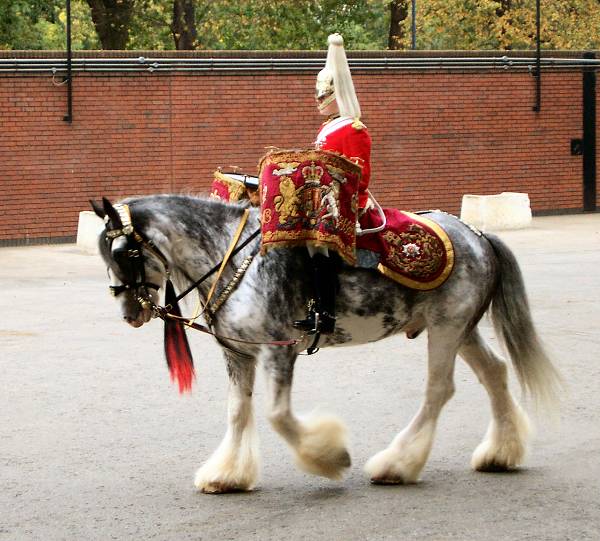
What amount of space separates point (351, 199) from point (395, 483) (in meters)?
1.55

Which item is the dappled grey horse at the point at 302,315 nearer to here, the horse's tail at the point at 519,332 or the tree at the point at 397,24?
the horse's tail at the point at 519,332

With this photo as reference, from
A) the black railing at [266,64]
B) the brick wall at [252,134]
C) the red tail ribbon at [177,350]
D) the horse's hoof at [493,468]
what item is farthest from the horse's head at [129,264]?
the black railing at [266,64]

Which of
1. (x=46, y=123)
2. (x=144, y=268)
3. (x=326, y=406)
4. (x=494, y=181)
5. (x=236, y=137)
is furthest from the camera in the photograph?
(x=494, y=181)

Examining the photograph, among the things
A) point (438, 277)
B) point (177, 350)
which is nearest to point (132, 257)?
point (177, 350)

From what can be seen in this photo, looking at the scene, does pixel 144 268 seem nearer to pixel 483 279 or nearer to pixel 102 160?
pixel 483 279

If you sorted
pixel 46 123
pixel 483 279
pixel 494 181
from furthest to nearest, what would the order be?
1. pixel 494 181
2. pixel 46 123
3. pixel 483 279

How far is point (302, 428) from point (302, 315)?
0.60 metres

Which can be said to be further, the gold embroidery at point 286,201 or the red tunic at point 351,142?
the red tunic at point 351,142

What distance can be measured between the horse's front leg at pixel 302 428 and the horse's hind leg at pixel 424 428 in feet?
0.76

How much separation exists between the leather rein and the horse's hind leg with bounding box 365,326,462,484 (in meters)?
0.82

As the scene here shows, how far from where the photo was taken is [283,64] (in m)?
24.4

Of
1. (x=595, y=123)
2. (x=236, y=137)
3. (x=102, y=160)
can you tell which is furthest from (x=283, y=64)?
(x=595, y=123)

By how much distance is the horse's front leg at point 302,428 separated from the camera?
6.92 meters

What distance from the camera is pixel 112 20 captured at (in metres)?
32.2
